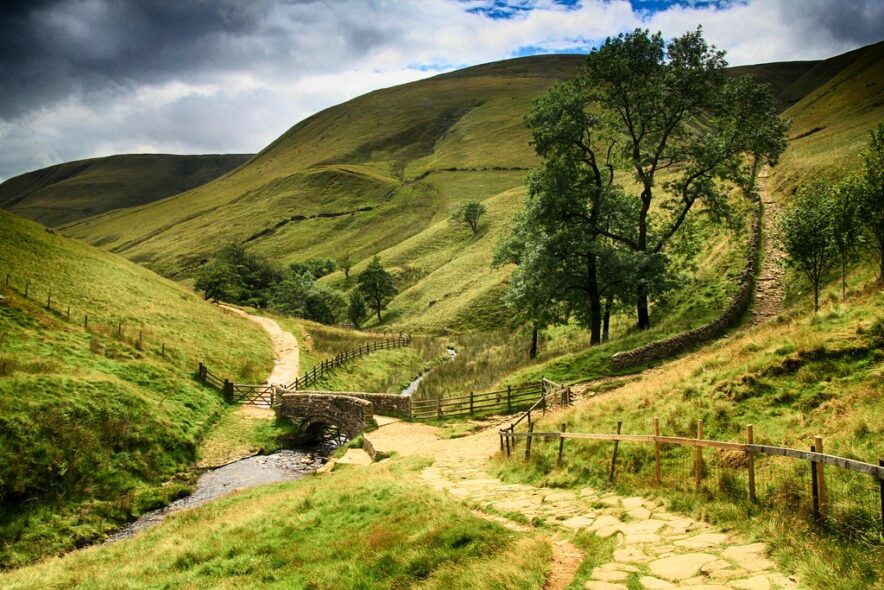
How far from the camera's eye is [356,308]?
8169 centimetres

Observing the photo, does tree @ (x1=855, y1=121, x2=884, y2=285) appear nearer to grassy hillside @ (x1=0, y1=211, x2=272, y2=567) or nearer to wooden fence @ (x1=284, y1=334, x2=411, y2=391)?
grassy hillside @ (x1=0, y1=211, x2=272, y2=567)

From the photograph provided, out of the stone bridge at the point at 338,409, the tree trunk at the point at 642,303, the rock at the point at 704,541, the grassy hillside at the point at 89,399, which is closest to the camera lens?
the rock at the point at 704,541

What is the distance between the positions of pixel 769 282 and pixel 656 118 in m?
11.4

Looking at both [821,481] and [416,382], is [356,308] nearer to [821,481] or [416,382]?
[416,382]

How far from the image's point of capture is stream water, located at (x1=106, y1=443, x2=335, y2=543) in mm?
20797

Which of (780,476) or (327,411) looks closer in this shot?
(780,476)

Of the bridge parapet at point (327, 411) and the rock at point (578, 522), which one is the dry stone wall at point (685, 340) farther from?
the rock at point (578, 522)

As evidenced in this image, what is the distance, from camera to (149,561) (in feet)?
45.8

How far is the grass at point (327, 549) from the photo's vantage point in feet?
29.9

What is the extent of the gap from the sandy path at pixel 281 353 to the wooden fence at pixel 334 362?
1.21 meters

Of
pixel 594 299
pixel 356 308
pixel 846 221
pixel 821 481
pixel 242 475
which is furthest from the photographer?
pixel 356 308

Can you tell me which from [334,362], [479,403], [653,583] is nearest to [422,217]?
[334,362]

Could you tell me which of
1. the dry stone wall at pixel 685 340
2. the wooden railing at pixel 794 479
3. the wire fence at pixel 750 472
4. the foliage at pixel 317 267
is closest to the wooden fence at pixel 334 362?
the dry stone wall at pixel 685 340

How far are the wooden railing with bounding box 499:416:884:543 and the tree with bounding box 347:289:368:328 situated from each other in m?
71.3
